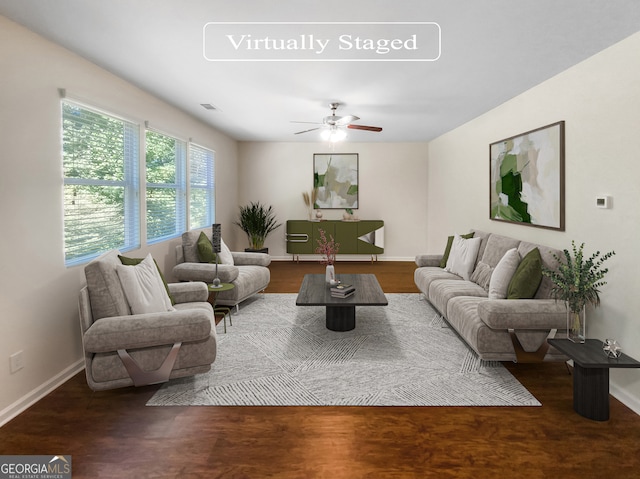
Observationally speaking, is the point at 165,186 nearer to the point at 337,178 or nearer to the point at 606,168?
the point at 337,178

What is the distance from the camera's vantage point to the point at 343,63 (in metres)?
3.39

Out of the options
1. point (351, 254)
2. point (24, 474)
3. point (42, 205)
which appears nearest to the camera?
point (24, 474)

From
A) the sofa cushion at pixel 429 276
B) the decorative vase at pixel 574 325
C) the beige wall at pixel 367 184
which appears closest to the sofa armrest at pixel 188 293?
the sofa cushion at pixel 429 276

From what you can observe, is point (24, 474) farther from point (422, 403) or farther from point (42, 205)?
point (422, 403)

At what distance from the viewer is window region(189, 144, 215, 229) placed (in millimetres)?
5984

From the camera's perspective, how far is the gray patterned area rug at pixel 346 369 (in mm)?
2742

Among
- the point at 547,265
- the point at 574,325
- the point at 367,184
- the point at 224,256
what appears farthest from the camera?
the point at 367,184

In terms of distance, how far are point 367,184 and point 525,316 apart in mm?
5824

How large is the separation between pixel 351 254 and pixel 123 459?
21.6 ft

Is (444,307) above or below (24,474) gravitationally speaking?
above

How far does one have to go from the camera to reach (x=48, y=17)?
2529mm

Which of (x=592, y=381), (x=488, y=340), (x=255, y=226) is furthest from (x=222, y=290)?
(x=255, y=226)

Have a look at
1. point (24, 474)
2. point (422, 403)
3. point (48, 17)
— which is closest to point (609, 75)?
point (422, 403)

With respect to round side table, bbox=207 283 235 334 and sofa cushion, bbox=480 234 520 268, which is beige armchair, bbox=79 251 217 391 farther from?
sofa cushion, bbox=480 234 520 268
